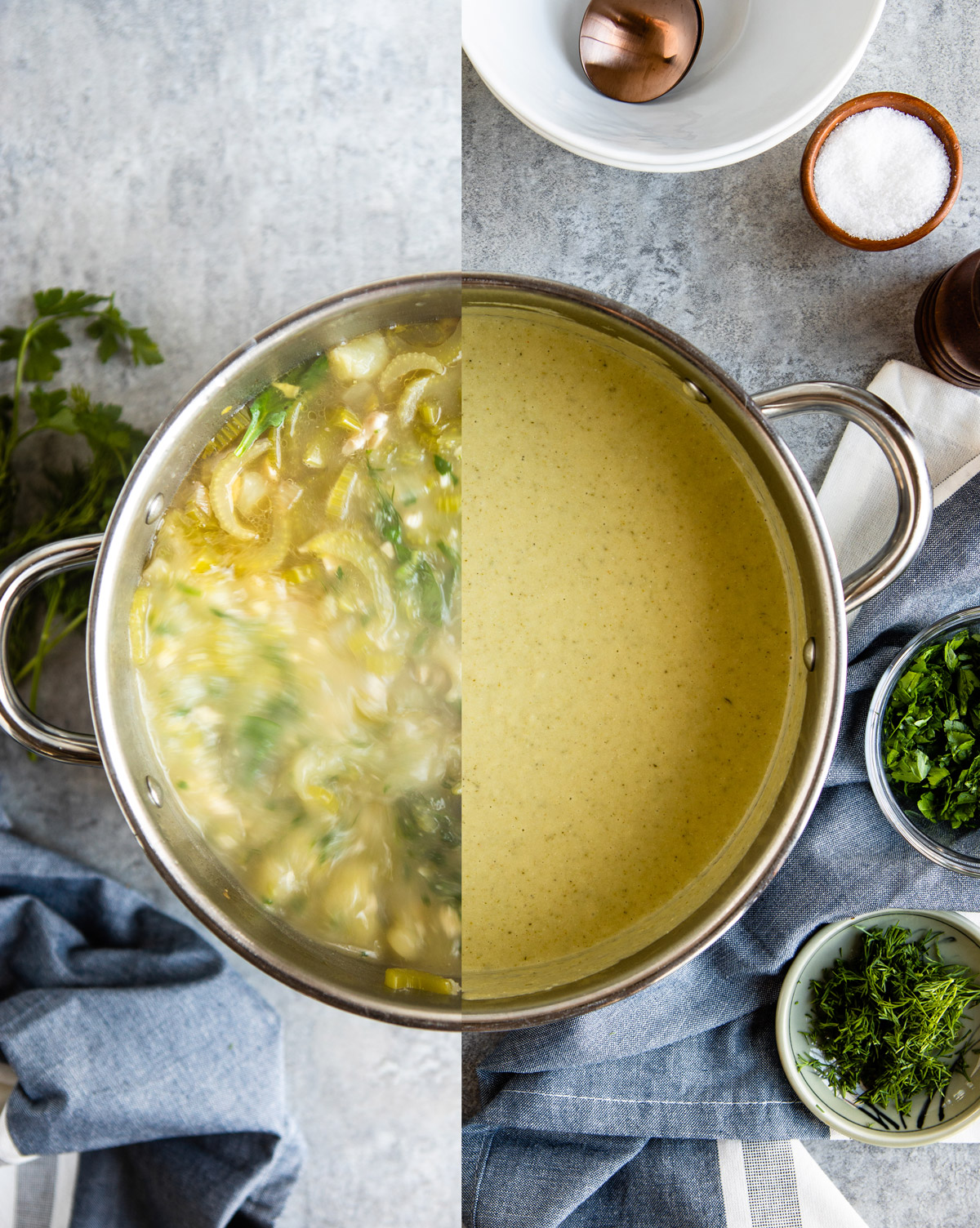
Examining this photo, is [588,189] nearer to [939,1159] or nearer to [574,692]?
[574,692]

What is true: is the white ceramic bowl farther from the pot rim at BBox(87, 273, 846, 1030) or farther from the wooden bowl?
the pot rim at BBox(87, 273, 846, 1030)

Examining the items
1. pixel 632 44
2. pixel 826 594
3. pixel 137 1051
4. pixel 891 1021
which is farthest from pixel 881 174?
pixel 137 1051

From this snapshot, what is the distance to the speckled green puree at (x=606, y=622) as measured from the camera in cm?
97

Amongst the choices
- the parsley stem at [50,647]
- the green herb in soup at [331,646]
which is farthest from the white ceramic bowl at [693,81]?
the parsley stem at [50,647]

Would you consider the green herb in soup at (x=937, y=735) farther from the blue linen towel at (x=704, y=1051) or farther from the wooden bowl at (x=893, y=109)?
the wooden bowl at (x=893, y=109)

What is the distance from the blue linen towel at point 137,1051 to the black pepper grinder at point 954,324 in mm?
1150

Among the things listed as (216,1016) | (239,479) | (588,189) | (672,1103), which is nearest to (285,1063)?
(216,1016)

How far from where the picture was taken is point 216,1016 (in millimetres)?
1182

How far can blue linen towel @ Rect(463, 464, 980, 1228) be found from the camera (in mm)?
1104

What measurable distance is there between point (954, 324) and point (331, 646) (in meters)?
0.78

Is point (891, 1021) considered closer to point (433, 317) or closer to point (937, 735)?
point (937, 735)

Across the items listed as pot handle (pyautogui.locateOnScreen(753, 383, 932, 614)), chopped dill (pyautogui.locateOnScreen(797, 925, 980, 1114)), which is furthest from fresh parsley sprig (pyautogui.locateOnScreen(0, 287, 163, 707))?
chopped dill (pyautogui.locateOnScreen(797, 925, 980, 1114))

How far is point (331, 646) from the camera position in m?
0.99

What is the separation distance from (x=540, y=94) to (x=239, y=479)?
54cm
